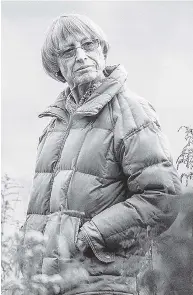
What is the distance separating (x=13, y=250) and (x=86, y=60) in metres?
0.69

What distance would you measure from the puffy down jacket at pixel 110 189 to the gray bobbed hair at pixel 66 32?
0.54 feet

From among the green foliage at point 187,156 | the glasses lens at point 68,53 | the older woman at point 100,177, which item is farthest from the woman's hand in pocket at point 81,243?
the glasses lens at point 68,53

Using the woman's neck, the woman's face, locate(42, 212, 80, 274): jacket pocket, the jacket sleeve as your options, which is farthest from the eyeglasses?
locate(42, 212, 80, 274): jacket pocket

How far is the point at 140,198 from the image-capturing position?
2195 millimetres

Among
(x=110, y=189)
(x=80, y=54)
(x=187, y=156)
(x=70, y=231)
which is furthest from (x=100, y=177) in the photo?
(x=80, y=54)

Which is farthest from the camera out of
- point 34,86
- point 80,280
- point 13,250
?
point 34,86

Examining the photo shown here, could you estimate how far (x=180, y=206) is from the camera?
220 centimetres

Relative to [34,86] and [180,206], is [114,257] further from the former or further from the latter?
[34,86]

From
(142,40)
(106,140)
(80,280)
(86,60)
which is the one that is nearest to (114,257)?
(80,280)

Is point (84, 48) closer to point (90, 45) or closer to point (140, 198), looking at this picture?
point (90, 45)

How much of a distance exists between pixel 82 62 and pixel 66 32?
0.38 feet

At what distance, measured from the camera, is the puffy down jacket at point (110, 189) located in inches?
85.9

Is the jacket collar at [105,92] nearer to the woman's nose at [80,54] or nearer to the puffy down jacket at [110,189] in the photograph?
the puffy down jacket at [110,189]

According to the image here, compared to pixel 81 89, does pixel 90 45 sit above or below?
above
